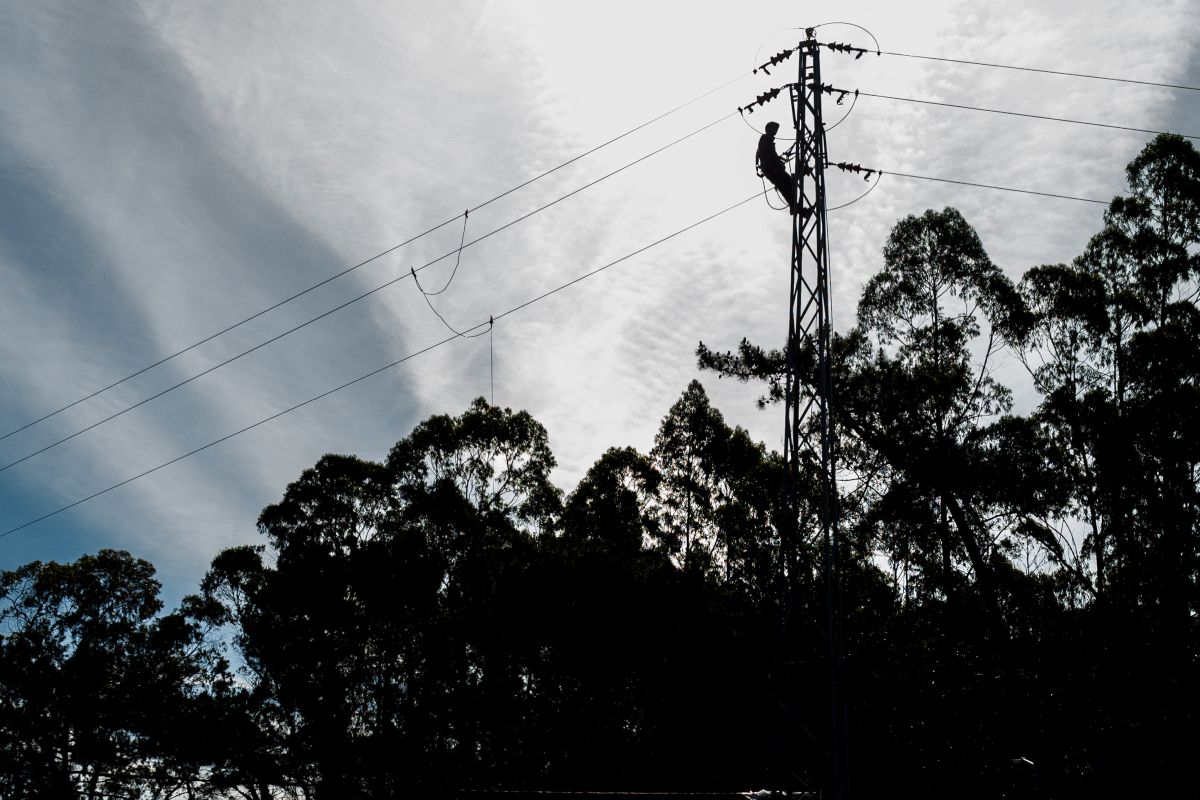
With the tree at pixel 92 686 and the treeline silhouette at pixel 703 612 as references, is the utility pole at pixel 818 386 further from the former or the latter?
the tree at pixel 92 686

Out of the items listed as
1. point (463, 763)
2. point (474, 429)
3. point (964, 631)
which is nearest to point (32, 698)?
point (463, 763)

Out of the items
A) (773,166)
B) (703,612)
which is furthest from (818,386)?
(703,612)

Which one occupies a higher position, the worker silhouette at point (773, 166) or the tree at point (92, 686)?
the worker silhouette at point (773, 166)

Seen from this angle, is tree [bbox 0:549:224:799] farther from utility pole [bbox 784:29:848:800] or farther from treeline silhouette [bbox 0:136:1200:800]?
utility pole [bbox 784:29:848:800]

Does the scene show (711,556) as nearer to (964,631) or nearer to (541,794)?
(964,631)

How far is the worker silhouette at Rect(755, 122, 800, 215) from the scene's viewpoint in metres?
9.95

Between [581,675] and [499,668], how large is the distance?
2.38 meters

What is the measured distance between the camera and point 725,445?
27.5m

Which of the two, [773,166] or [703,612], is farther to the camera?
[703,612]

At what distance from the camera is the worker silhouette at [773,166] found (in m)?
9.95

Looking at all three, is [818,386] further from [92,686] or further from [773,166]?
[92,686]

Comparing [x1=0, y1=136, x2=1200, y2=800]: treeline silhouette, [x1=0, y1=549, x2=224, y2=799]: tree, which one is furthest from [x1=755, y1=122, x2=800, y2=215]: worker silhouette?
[x1=0, y1=549, x2=224, y2=799]: tree

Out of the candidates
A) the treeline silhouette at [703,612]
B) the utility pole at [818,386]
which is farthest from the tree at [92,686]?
the utility pole at [818,386]

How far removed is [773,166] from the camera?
10.1 metres
